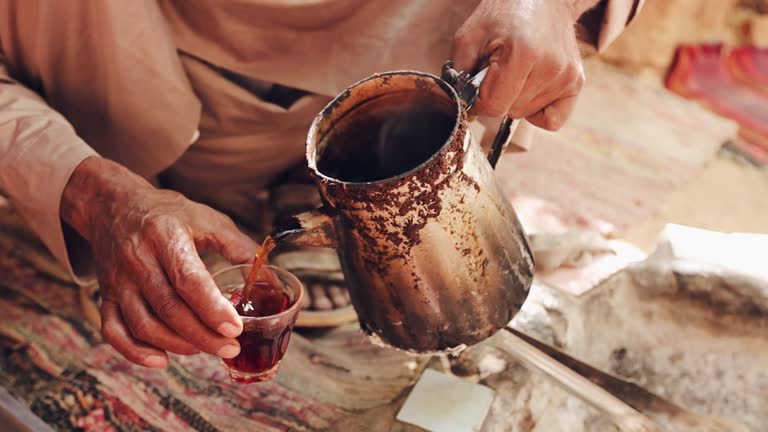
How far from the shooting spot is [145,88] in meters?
1.68

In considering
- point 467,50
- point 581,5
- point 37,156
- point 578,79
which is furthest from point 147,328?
point 581,5

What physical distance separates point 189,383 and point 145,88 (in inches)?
25.9

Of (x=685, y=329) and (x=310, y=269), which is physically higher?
(x=685, y=329)

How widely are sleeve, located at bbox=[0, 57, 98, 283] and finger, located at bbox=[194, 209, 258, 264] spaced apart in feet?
1.04

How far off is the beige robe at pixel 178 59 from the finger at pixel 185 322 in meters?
0.44

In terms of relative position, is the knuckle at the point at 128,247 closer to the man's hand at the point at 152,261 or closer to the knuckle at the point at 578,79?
the man's hand at the point at 152,261

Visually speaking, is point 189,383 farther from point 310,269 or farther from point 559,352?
point 559,352

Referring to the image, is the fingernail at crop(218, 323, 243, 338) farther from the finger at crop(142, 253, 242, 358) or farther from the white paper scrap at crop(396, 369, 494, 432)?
the white paper scrap at crop(396, 369, 494, 432)

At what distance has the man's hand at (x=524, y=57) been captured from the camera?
1.19 meters

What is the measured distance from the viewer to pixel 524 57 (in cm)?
119

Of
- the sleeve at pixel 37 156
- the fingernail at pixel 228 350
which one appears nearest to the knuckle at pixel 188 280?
the fingernail at pixel 228 350

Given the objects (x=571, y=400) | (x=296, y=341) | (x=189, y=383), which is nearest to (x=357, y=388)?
(x=296, y=341)

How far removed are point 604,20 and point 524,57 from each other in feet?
1.82

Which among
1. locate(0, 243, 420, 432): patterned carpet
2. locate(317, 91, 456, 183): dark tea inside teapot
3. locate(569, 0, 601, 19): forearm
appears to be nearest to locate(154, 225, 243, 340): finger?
locate(317, 91, 456, 183): dark tea inside teapot
